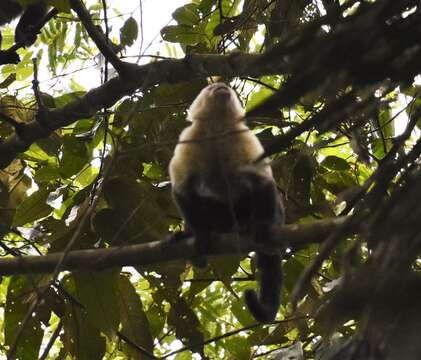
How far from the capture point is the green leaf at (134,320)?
3.65 m

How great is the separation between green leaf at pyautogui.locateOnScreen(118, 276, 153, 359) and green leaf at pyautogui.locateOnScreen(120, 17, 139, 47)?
1.47 m

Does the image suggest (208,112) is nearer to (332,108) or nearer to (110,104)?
(110,104)

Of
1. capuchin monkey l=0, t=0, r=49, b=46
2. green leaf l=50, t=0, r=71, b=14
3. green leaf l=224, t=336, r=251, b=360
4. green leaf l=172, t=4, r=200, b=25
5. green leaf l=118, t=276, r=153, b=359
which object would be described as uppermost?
capuchin monkey l=0, t=0, r=49, b=46

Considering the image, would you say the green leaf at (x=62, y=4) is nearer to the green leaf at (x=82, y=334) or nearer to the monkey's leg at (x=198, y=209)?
the monkey's leg at (x=198, y=209)

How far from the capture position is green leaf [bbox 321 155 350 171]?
439cm

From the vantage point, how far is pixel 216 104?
4141mm

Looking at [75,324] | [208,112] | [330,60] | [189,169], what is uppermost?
[208,112]

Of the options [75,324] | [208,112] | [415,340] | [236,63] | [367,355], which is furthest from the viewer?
[208,112]

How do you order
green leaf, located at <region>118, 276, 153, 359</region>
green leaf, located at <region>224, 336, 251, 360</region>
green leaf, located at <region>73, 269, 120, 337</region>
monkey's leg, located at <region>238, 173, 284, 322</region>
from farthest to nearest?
green leaf, located at <region>224, 336, 251, 360</region> → green leaf, located at <region>118, 276, 153, 359</region> → monkey's leg, located at <region>238, 173, 284, 322</region> → green leaf, located at <region>73, 269, 120, 337</region>

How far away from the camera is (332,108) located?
1.27 metres

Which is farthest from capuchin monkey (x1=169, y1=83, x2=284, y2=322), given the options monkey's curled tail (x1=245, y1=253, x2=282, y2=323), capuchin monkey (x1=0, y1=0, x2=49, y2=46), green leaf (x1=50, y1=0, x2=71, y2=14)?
capuchin monkey (x1=0, y1=0, x2=49, y2=46)

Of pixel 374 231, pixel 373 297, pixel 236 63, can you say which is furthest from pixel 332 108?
pixel 236 63

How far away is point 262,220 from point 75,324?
1227mm

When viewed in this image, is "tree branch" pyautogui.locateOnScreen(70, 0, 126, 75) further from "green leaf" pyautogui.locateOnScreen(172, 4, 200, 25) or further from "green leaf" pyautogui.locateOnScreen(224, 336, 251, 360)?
"green leaf" pyautogui.locateOnScreen(224, 336, 251, 360)
